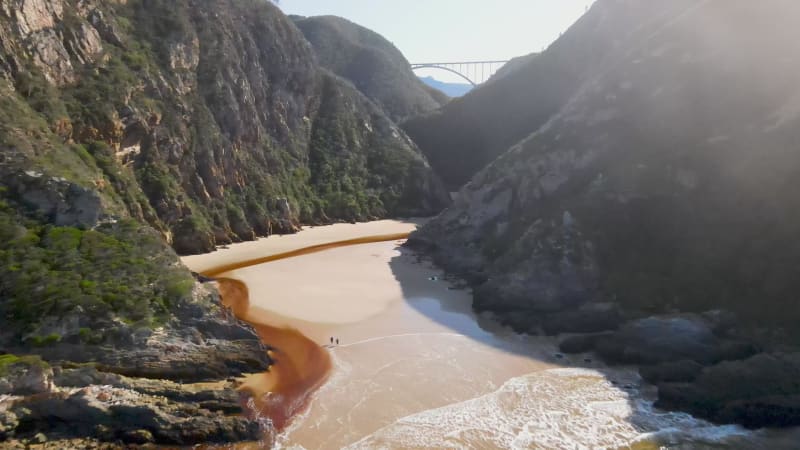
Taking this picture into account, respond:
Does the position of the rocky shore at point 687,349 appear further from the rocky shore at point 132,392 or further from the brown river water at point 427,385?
the rocky shore at point 132,392

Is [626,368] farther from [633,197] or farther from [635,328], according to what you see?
[633,197]

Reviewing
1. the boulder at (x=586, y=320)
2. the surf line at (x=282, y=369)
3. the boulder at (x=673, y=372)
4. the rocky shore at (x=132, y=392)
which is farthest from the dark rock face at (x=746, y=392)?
the rocky shore at (x=132, y=392)

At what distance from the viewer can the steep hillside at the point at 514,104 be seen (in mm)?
74500

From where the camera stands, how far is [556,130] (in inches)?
1709

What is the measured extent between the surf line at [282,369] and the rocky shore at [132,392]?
82cm

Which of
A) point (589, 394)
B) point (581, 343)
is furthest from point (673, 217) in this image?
point (589, 394)

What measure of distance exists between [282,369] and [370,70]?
109207 millimetres

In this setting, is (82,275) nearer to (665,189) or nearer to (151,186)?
(151,186)

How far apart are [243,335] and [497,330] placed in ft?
45.4

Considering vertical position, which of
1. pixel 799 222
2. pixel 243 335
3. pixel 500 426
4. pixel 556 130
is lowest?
pixel 500 426

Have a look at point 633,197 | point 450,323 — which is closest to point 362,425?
point 450,323

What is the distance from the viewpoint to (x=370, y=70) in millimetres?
124625

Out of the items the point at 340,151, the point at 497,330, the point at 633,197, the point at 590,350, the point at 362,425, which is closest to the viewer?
the point at 362,425

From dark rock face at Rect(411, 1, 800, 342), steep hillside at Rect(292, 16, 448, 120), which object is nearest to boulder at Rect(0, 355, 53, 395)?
dark rock face at Rect(411, 1, 800, 342)
